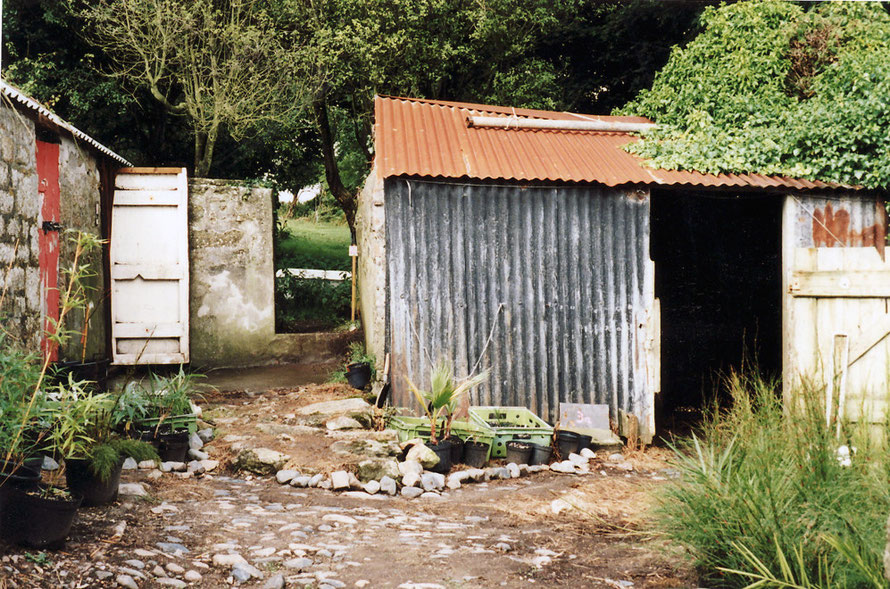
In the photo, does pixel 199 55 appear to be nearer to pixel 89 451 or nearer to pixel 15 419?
pixel 89 451

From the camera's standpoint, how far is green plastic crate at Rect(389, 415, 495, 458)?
670cm

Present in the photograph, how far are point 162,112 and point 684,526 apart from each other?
13431 mm

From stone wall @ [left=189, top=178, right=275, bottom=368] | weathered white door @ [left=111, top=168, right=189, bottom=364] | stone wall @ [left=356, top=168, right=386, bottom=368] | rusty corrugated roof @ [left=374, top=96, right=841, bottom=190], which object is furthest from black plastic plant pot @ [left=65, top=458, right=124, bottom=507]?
stone wall @ [left=189, top=178, right=275, bottom=368]

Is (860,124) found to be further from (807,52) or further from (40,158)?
(40,158)

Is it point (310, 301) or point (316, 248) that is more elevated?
point (316, 248)

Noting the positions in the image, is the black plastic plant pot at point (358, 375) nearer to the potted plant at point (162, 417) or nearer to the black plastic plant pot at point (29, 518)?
the potted plant at point (162, 417)

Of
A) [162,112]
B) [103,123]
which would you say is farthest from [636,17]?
[103,123]

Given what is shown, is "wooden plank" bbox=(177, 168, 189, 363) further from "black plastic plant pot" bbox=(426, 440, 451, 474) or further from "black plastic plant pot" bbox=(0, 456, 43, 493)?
"black plastic plant pot" bbox=(0, 456, 43, 493)

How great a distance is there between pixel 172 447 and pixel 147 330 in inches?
170

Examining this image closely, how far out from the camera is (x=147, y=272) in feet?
32.8

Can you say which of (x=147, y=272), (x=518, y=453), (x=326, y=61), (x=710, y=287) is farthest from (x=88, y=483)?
(x=326, y=61)

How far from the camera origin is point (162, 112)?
1423 centimetres

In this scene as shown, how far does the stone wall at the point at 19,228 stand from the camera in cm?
600

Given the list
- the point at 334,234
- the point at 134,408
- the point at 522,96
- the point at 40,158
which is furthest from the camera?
the point at 334,234
